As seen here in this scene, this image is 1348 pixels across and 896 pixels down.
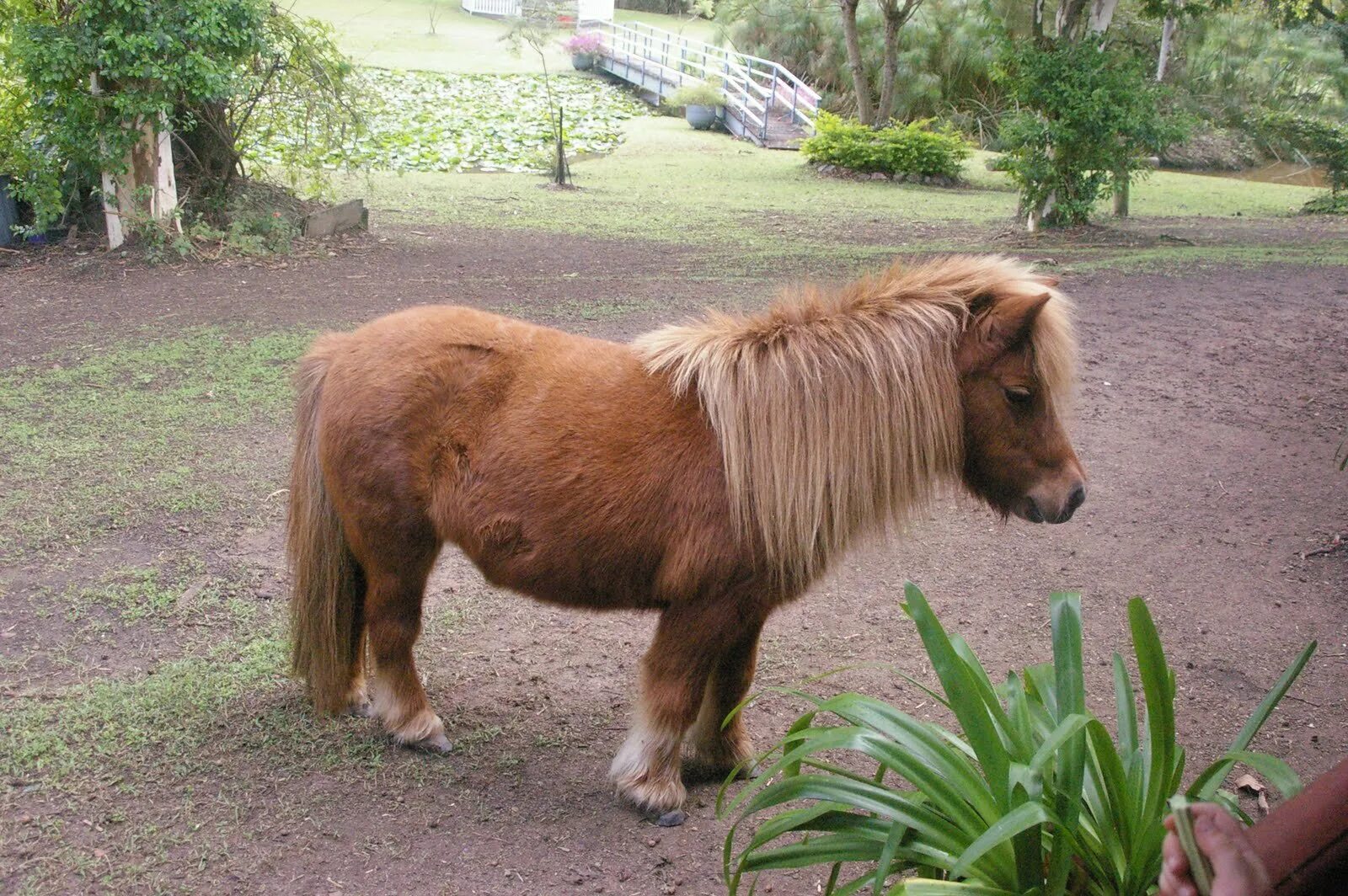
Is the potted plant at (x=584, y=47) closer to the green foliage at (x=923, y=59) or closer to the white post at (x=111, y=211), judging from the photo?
the green foliage at (x=923, y=59)

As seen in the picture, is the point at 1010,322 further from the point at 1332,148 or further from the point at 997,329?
the point at 1332,148

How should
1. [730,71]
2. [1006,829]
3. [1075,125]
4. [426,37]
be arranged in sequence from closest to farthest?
[1006,829]
[1075,125]
[730,71]
[426,37]

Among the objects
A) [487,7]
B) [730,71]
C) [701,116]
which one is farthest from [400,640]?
[487,7]

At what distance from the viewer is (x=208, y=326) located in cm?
801

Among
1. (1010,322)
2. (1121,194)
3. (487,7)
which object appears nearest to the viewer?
(1010,322)

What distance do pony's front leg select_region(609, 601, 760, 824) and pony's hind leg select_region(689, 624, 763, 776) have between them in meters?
0.14

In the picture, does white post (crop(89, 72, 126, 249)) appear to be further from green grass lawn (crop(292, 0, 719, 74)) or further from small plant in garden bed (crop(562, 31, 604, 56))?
small plant in garden bed (crop(562, 31, 604, 56))

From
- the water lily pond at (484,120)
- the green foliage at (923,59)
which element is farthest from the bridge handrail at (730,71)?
the green foliage at (923,59)

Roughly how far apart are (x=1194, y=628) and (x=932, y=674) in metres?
1.26

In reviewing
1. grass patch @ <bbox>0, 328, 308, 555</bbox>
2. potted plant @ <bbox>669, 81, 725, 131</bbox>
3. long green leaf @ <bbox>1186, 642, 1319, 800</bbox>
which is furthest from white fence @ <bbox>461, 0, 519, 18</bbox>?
long green leaf @ <bbox>1186, 642, 1319, 800</bbox>

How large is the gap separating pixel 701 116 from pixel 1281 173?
13401mm

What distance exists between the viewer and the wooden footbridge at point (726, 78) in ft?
80.1

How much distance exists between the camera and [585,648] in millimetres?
4273

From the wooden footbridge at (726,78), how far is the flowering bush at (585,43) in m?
0.25
